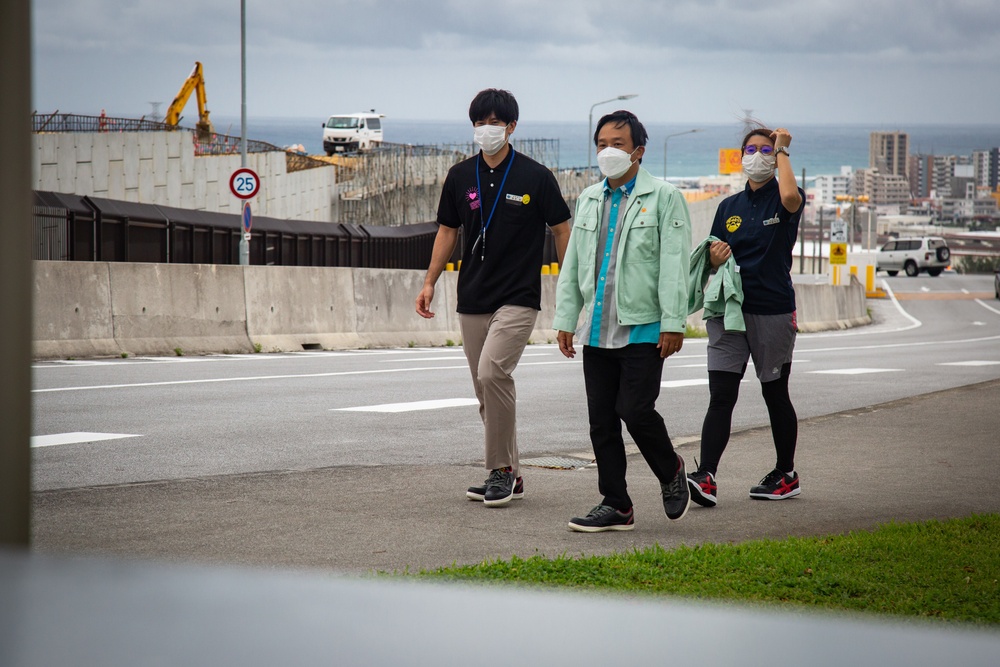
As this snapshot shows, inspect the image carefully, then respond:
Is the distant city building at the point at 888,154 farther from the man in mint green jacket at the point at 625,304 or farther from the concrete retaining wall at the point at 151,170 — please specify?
the man in mint green jacket at the point at 625,304

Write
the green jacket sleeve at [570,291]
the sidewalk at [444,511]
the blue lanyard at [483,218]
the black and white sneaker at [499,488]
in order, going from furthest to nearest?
the blue lanyard at [483,218] → the black and white sneaker at [499,488] → the green jacket sleeve at [570,291] → the sidewalk at [444,511]

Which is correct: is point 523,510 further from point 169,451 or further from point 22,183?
point 22,183

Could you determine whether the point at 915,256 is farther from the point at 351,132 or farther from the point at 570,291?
the point at 570,291

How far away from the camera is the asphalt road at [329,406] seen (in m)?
8.14

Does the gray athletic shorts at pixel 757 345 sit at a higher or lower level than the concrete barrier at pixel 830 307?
higher

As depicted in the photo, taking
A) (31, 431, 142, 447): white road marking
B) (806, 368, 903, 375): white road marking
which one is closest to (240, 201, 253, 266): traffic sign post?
(806, 368, 903, 375): white road marking

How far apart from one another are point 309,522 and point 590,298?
1.70 m

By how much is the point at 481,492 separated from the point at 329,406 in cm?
498

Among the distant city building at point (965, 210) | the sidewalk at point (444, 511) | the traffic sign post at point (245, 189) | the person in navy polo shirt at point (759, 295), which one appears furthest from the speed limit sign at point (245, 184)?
the distant city building at point (965, 210)

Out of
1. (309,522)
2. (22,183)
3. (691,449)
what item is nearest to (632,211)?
(309,522)

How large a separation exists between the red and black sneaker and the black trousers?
1.00 meters

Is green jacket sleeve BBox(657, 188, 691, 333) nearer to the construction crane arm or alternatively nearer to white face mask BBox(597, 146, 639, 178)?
white face mask BBox(597, 146, 639, 178)

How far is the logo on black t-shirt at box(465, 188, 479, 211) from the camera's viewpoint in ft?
22.4

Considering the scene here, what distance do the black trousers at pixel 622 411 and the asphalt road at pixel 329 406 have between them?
2340 millimetres
